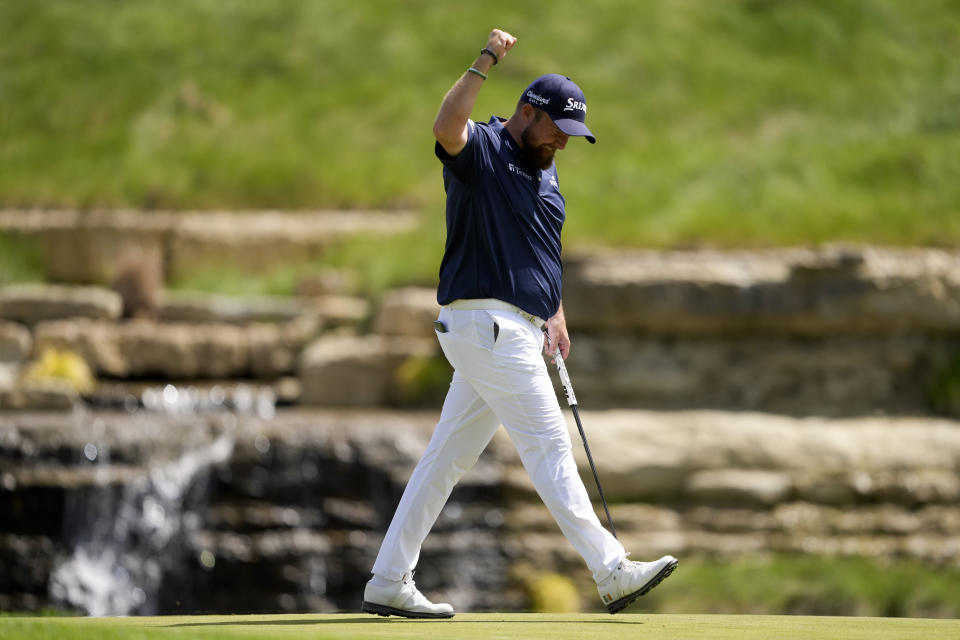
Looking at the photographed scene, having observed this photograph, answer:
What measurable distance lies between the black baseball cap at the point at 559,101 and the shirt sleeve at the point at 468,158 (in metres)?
0.30

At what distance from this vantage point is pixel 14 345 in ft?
49.2

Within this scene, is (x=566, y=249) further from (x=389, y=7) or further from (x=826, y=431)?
(x=389, y=7)

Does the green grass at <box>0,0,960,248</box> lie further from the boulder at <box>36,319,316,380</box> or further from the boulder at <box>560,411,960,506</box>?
the boulder at <box>560,411,960,506</box>

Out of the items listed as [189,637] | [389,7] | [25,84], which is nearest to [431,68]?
[389,7]

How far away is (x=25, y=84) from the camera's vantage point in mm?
25156

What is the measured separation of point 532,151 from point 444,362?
7772 millimetres

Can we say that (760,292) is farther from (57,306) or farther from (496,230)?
(57,306)

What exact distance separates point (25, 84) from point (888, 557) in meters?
20.5

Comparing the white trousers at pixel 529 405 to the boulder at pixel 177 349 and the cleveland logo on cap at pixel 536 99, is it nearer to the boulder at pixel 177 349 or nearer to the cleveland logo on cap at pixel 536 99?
the cleveland logo on cap at pixel 536 99

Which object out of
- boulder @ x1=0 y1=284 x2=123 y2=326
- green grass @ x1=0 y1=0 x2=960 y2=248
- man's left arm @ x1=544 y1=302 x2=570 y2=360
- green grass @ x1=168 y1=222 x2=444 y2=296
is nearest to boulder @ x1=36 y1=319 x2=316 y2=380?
boulder @ x1=0 y1=284 x2=123 y2=326

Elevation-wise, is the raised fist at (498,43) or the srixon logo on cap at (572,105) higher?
the raised fist at (498,43)

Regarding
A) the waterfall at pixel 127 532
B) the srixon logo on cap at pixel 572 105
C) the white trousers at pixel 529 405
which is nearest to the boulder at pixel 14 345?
the waterfall at pixel 127 532

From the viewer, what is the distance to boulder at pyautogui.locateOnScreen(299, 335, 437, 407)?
13391 millimetres

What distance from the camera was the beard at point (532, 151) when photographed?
5172 mm
